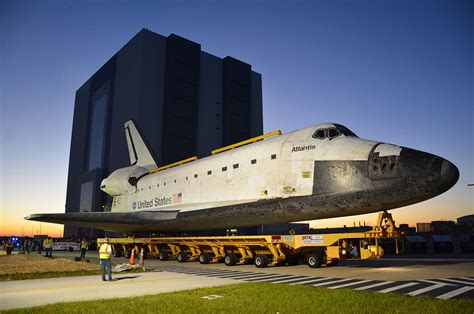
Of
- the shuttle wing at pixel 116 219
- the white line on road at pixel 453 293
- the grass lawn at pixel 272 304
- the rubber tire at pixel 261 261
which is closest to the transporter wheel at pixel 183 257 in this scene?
the shuttle wing at pixel 116 219

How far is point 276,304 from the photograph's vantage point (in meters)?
5.41

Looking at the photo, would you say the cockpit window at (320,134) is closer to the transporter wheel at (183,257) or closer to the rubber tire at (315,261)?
the rubber tire at (315,261)

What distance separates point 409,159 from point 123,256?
56.8 ft

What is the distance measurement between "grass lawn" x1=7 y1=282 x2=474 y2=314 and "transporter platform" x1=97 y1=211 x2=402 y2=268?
13.4 feet

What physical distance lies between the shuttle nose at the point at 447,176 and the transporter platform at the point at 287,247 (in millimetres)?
1991

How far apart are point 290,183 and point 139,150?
591 inches

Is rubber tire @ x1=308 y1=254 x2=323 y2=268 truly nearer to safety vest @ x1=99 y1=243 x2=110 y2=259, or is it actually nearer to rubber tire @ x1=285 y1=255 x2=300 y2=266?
rubber tire @ x1=285 y1=255 x2=300 y2=266

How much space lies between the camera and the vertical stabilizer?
22266mm

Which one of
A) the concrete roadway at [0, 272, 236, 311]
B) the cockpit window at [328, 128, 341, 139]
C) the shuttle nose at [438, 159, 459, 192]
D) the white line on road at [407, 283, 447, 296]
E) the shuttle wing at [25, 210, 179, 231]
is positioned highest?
the cockpit window at [328, 128, 341, 139]

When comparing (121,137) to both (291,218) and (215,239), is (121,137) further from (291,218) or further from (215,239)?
(291,218)

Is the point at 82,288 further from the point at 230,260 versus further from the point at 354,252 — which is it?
the point at 354,252

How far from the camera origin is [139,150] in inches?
906

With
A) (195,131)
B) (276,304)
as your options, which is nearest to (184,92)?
(195,131)

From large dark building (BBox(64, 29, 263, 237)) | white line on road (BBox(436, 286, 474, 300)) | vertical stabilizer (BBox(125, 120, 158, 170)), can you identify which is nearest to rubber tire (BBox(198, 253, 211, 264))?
white line on road (BBox(436, 286, 474, 300))
